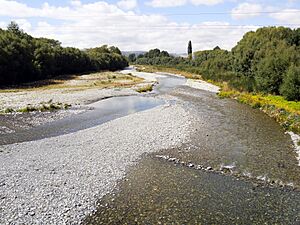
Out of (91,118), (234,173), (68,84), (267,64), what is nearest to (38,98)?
(91,118)

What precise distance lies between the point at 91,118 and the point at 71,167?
603 inches

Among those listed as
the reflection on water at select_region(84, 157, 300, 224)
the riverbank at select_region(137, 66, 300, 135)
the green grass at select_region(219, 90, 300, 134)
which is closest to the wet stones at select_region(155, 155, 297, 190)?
the reflection on water at select_region(84, 157, 300, 224)

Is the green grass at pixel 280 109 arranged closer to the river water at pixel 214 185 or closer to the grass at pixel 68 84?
the river water at pixel 214 185

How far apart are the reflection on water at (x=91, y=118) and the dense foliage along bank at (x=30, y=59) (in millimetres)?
21476

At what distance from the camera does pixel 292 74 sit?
38.8 metres

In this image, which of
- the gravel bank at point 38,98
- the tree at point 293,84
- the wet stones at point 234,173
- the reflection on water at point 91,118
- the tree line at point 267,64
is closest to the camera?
the wet stones at point 234,173

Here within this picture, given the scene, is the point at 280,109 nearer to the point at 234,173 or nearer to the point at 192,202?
the point at 234,173

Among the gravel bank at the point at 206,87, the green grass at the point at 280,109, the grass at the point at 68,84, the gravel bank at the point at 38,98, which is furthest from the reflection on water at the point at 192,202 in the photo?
the gravel bank at the point at 206,87

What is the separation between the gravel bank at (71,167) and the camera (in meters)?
12.5

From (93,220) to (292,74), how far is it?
114 ft

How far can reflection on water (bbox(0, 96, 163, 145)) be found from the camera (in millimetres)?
24469

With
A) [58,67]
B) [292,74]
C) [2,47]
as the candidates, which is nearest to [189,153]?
[292,74]

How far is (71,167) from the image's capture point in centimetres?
1720

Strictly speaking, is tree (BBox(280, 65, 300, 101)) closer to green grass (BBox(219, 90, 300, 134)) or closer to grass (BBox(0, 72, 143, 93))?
green grass (BBox(219, 90, 300, 134))
